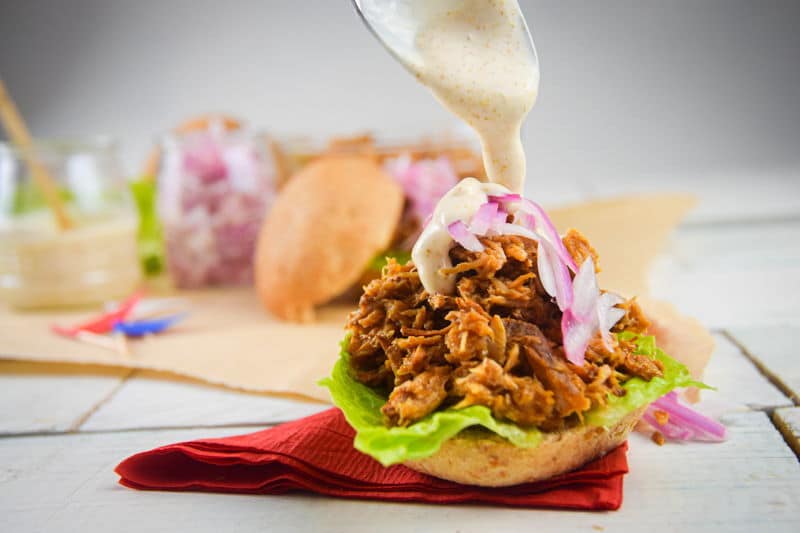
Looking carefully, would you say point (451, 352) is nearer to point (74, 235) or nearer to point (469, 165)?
point (469, 165)

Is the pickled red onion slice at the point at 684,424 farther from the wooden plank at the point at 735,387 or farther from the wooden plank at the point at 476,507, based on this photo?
the wooden plank at the point at 735,387

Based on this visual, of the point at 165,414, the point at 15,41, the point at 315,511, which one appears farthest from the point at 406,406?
the point at 15,41

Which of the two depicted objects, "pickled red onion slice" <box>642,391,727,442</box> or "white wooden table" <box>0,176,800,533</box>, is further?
"pickled red onion slice" <box>642,391,727,442</box>

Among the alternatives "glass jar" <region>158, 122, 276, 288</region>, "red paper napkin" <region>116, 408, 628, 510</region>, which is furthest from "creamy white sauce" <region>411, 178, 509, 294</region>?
"glass jar" <region>158, 122, 276, 288</region>

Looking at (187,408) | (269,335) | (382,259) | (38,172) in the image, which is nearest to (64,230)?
(38,172)

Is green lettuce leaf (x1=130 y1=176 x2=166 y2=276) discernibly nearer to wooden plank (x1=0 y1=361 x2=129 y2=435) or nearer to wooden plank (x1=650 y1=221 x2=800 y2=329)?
wooden plank (x1=0 y1=361 x2=129 y2=435)
